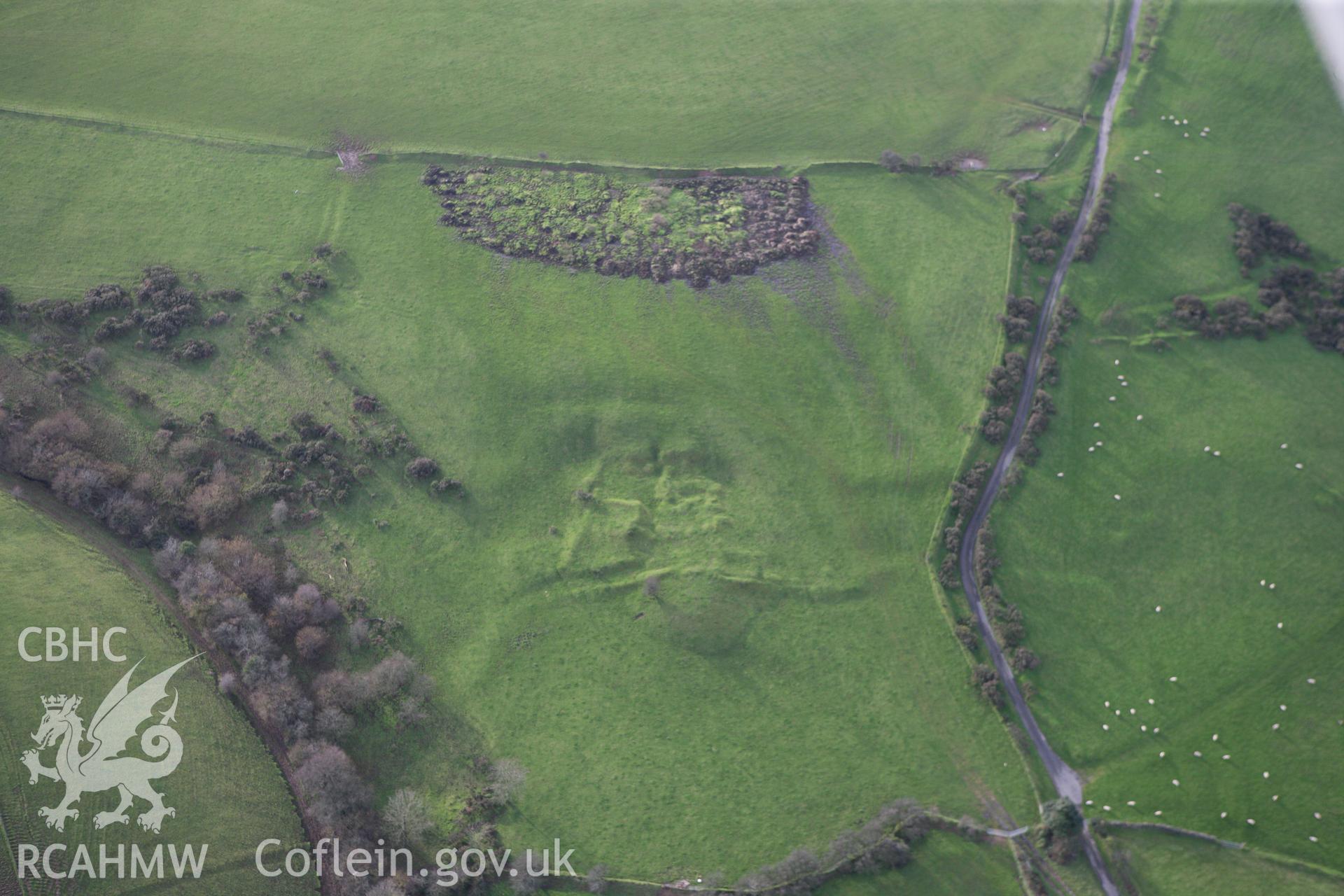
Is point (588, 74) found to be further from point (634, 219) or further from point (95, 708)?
point (95, 708)

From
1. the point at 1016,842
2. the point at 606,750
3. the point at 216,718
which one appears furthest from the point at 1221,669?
the point at 216,718

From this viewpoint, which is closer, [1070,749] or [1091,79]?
[1070,749]

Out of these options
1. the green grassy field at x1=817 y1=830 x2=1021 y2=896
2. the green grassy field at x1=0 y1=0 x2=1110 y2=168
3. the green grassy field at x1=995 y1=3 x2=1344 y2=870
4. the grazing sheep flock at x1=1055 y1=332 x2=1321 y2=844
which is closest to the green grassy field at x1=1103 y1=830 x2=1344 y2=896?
the green grassy field at x1=995 y1=3 x2=1344 y2=870

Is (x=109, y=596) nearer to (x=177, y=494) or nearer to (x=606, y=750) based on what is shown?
(x=177, y=494)

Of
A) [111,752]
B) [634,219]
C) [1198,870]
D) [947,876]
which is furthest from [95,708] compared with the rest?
[1198,870]

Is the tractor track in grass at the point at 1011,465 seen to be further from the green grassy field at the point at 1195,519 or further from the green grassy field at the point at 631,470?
the green grassy field at the point at 631,470

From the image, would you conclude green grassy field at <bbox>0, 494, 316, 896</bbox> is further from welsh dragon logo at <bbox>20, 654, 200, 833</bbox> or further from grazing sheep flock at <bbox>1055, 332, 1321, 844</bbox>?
grazing sheep flock at <bbox>1055, 332, 1321, 844</bbox>

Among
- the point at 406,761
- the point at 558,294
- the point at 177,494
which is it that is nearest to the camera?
the point at 406,761
